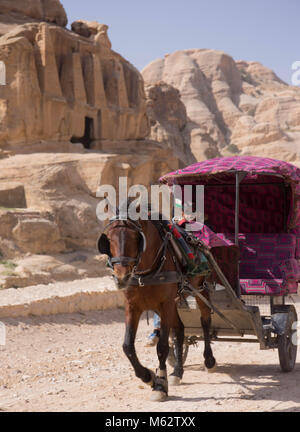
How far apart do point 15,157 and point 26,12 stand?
35.0 feet

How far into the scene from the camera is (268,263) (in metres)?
7.95

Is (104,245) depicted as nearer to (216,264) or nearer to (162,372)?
(162,372)

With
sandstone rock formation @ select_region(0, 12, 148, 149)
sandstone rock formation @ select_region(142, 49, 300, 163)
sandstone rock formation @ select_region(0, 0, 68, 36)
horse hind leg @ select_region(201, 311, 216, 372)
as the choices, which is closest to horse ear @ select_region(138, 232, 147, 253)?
horse hind leg @ select_region(201, 311, 216, 372)

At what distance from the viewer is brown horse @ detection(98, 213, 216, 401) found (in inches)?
216

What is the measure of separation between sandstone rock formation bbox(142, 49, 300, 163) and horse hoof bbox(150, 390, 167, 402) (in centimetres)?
4677

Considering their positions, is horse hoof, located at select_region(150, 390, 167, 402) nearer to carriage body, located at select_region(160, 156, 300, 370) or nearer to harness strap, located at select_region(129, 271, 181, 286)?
harness strap, located at select_region(129, 271, 181, 286)

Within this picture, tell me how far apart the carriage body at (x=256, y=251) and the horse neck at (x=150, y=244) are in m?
1.44

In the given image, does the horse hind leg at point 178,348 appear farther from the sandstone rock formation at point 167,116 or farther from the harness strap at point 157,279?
the sandstone rock formation at point 167,116

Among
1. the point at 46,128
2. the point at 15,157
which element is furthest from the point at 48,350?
the point at 46,128

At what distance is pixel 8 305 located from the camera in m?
10.8

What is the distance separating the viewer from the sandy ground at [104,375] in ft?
19.9

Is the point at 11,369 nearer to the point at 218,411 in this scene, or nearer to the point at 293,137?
the point at 218,411

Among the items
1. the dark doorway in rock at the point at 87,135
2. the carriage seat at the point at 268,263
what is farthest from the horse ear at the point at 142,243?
the dark doorway in rock at the point at 87,135
